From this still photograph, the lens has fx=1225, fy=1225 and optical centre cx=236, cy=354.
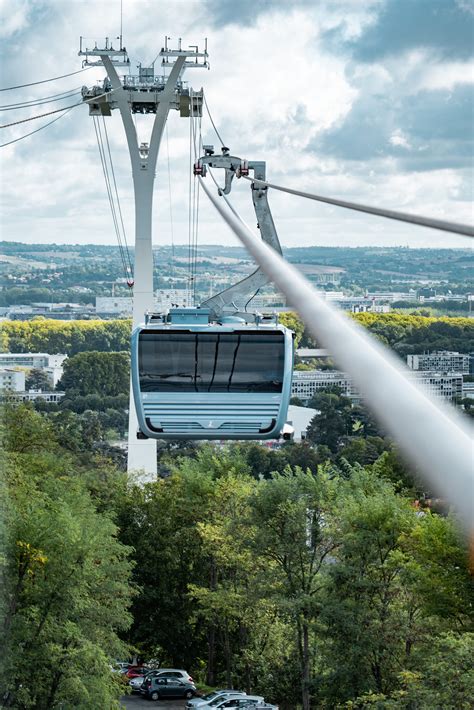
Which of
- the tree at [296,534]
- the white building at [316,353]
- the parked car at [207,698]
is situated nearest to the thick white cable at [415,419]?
the white building at [316,353]

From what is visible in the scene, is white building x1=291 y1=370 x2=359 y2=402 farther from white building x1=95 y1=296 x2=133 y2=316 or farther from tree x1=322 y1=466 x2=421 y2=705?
tree x1=322 y1=466 x2=421 y2=705

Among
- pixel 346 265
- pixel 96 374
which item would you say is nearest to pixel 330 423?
pixel 346 265

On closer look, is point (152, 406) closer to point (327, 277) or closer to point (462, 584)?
point (462, 584)

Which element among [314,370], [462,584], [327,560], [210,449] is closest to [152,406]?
[462,584]

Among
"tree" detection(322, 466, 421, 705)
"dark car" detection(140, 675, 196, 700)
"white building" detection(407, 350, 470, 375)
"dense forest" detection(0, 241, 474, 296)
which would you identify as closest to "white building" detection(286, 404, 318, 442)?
"dense forest" detection(0, 241, 474, 296)

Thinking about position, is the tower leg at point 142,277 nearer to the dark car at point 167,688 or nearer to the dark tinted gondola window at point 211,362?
the dark car at point 167,688

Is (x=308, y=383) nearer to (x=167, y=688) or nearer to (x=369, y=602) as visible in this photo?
(x=167, y=688)
